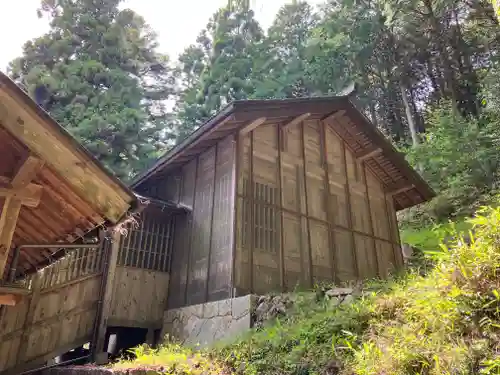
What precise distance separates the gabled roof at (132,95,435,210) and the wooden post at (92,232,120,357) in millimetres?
2833

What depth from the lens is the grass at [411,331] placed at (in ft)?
12.5

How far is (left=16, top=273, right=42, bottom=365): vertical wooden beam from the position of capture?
8.33m

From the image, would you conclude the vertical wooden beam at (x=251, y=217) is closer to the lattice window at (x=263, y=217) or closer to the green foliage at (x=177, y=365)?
the lattice window at (x=263, y=217)

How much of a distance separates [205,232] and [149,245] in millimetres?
1685

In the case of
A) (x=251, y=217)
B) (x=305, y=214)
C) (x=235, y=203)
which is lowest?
(x=251, y=217)

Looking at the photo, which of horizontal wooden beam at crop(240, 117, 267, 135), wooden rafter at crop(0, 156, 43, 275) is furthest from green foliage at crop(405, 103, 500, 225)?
wooden rafter at crop(0, 156, 43, 275)

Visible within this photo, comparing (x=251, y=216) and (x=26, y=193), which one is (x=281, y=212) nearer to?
(x=251, y=216)

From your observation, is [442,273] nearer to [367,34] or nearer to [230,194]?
[230,194]

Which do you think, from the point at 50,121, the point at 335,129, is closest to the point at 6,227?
the point at 50,121

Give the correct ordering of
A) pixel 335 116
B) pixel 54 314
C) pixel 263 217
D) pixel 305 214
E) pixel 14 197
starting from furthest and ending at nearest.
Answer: pixel 335 116 → pixel 305 214 → pixel 263 217 → pixel 54 314 → pixel 14 197

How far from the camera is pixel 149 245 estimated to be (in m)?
11.1

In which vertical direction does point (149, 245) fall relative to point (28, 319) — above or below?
above

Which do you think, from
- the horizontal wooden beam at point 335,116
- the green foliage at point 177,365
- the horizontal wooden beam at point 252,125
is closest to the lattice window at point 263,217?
the horizontal wooden beam at point 252,125

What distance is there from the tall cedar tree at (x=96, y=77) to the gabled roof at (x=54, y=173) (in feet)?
40.7
